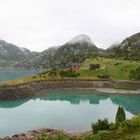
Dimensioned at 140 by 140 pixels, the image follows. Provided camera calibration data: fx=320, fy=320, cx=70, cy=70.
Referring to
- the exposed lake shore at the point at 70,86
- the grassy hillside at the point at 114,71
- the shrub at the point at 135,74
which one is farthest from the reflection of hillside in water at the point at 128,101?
the grassy hillside at the point at 114,71

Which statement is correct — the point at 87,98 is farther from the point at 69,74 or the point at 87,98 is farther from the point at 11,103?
the point at 69,74

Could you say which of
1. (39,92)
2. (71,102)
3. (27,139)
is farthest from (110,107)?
(27,139)

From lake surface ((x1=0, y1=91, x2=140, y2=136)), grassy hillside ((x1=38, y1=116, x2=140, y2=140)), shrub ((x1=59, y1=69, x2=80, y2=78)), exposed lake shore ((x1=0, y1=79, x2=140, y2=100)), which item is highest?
shrub ((x1=59, y1=69, x2=80, y2=78))

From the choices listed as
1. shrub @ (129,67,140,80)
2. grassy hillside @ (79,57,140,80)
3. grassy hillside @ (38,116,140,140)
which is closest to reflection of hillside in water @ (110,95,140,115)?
shrub @ (129,67,140,80)

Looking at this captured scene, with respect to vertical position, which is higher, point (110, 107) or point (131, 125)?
point (131, 125)

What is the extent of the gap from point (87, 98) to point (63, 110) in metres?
26.7

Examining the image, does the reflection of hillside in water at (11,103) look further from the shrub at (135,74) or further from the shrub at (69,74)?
the shrub at (135,74)

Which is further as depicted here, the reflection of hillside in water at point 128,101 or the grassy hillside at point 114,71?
the grassy hillside at point 114,71

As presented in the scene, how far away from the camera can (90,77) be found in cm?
14612

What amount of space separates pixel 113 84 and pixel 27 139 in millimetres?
94734

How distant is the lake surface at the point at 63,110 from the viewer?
6531 centimetres

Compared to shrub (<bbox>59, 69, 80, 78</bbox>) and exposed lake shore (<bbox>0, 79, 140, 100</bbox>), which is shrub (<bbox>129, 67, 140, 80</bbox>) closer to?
exposed lake shore (<bbox>0, 79, 140, 100</bbox>)

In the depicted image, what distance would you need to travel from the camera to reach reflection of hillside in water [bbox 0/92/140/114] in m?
99.7

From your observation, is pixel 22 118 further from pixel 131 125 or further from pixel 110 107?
pixel 131 125
